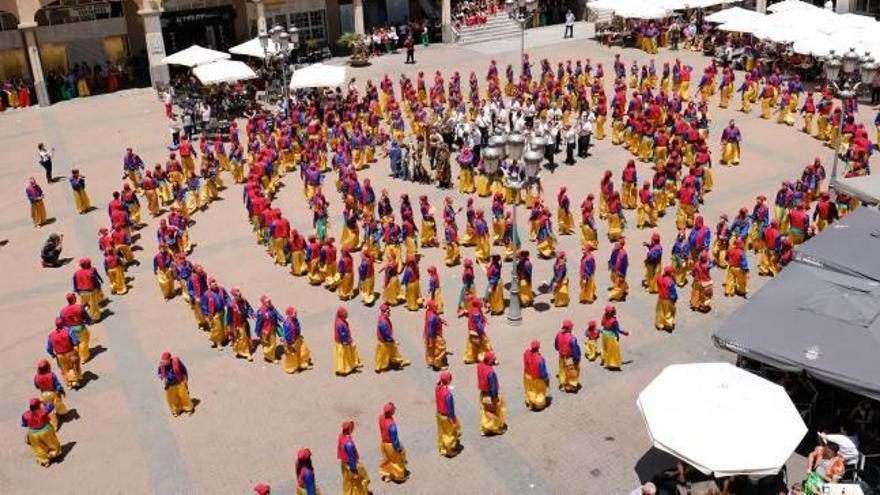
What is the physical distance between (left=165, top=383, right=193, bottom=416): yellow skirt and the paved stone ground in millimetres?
269

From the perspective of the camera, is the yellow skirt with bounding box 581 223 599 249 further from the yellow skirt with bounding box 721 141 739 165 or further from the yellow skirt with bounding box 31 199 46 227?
the yellow skirt with bounding box 31 199 46 227

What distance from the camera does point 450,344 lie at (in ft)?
49.3

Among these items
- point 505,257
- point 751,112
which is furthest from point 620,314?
point 751,112

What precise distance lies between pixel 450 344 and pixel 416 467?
11.4ft

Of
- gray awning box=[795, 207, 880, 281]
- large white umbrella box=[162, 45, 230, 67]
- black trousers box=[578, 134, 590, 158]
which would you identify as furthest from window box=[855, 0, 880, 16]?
large white umbrella box=[162, 45, 230, 67]

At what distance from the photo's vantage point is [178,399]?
43.5 feet

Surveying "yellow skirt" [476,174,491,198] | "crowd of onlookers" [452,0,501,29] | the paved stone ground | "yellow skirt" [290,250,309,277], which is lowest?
the paved stone ground

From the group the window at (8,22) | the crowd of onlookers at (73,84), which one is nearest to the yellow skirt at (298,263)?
the crowd of onlookers at (73,84)

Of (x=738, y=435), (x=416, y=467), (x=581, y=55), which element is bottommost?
(x=416, y=467)

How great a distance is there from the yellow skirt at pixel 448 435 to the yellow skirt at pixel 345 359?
2.60 meters

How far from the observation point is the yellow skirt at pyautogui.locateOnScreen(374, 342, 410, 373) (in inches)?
553

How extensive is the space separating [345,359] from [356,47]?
2531 cm

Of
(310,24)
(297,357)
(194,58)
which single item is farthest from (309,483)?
(310,24)

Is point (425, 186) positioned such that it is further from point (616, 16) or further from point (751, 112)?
point (616, 16)
